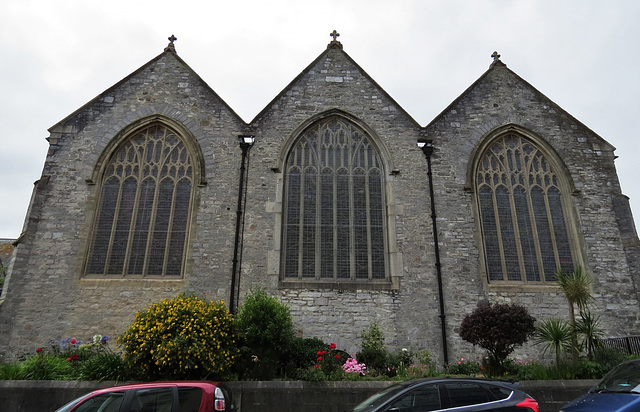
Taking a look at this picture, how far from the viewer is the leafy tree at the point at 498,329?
10.1m

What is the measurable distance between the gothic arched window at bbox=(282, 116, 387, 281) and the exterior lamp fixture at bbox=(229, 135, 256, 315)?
4.54 feet

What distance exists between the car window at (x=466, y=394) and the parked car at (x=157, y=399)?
3301 mm

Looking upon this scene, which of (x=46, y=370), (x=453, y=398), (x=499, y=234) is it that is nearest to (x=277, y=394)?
(x=453, y=398)

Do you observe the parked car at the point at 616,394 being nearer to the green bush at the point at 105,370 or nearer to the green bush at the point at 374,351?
the green bush at the point at 374,351

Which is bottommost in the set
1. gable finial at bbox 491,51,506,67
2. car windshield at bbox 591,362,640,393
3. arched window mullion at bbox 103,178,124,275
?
car windshield at bbox 591,362,640,393

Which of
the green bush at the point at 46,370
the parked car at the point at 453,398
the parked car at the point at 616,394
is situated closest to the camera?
the parked car at the point at 616,394

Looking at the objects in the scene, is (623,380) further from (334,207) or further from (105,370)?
(105,370)

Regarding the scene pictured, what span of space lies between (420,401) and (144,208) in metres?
11.0

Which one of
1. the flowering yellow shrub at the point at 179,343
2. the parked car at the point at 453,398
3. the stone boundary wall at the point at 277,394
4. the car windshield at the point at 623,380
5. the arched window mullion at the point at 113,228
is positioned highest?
the arched window mullion at the point at 113,228

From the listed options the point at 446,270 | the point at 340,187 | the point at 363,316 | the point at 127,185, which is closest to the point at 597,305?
the point at 446,270

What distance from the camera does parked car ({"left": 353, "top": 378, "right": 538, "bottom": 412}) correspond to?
234 inches

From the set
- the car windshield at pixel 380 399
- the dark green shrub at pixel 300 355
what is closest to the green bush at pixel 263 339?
the dark green shrub at pixel 300 355

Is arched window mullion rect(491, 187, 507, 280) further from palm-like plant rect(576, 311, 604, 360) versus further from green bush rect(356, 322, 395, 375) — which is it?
green bush rect(356, 322, 395, 375)

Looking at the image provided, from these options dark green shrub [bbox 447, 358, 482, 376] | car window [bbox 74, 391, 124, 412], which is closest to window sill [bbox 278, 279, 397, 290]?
dark green shrub [bbox 447, 358, 482, 376]
